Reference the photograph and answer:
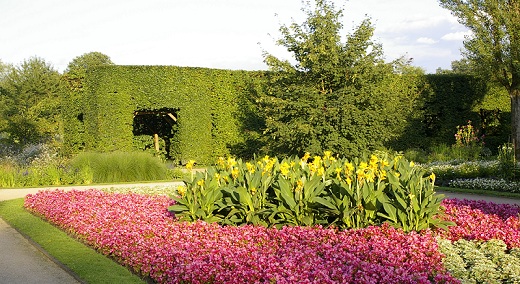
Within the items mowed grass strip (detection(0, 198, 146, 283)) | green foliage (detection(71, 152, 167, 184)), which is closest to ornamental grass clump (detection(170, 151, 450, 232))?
mowed grass strip (detection(0, 198, 146, 283))

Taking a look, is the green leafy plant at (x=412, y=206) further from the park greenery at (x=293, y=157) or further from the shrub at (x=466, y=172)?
the shrub at (x=466, y=172)

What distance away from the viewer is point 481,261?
5070 millimetres

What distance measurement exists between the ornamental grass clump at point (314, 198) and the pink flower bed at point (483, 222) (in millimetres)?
271

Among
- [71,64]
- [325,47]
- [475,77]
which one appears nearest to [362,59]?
[325,47]

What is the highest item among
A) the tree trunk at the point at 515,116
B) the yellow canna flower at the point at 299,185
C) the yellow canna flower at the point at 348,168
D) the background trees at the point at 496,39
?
the background trees at the point at 496,39

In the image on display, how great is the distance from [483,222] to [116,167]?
34.0ft

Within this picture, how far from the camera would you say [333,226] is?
613 centimetres

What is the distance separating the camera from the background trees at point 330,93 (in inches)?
485

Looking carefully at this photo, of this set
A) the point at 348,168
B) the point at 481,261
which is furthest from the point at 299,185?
the point at 481,261

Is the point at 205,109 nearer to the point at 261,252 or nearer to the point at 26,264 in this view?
the point at 26,264

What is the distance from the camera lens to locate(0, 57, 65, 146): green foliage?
22.2 m

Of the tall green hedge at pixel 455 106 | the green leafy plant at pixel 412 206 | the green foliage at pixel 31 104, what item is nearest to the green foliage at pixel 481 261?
the green leafy plant at pixel 412 206

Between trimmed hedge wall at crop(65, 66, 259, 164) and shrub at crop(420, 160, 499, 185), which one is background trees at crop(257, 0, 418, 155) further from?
trimmed hedge wall at crop(65, 66, 259, 164)

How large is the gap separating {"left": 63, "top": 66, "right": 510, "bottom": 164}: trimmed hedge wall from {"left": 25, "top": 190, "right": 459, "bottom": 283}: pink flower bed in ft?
35.1
